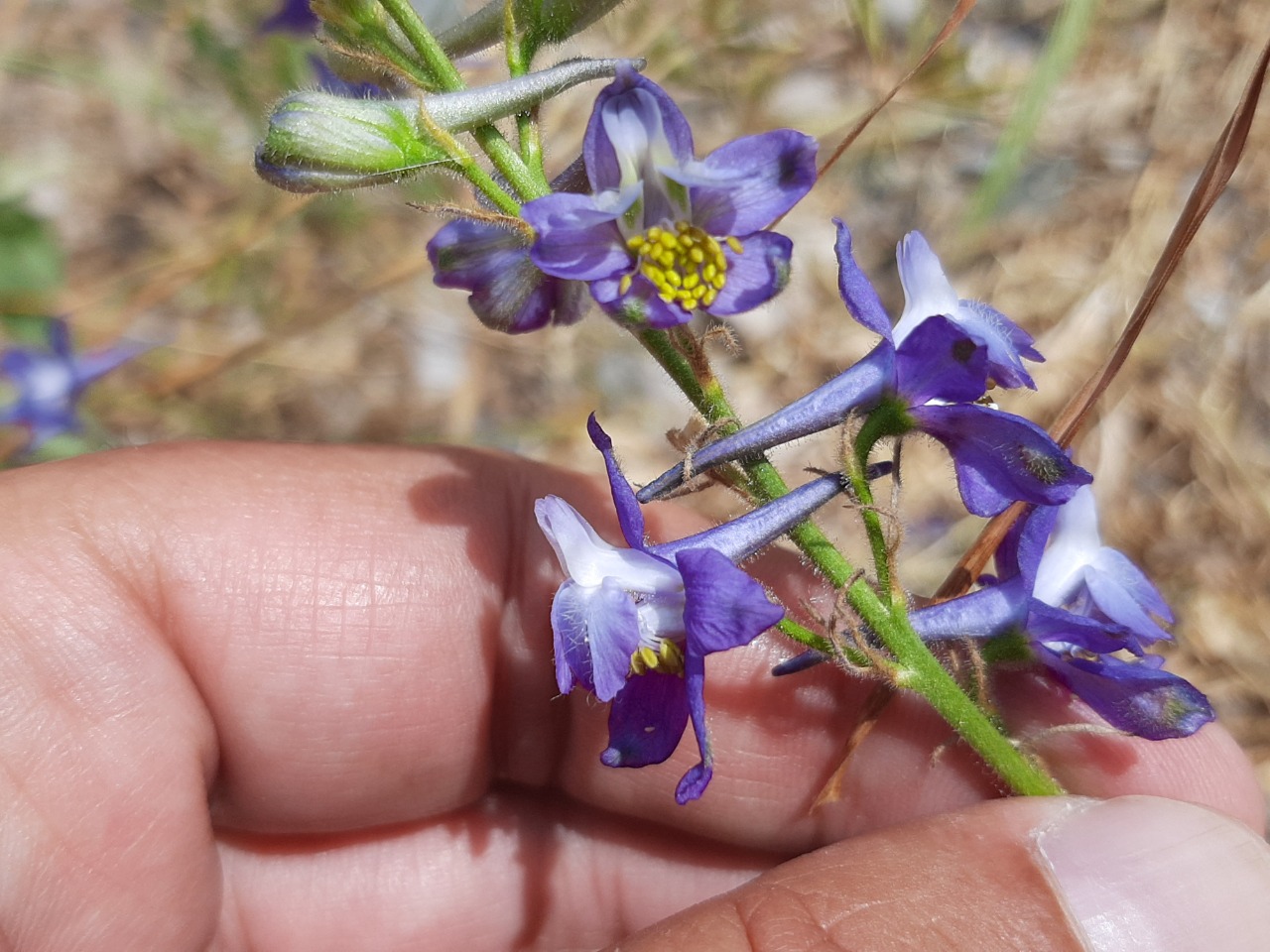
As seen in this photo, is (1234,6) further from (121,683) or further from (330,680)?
(121,683)

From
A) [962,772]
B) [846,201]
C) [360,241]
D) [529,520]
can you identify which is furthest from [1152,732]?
[360,241]

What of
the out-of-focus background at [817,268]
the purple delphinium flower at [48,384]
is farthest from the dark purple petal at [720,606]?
the purple delphinium flower at [48,384]

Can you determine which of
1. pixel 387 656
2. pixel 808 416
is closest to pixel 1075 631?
pixel 808 416

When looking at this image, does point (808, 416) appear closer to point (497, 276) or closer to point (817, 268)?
point (497, 276)

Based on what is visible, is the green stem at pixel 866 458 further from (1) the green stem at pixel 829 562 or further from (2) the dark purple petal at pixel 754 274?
(2) the dark purple petal at pixel 754 274

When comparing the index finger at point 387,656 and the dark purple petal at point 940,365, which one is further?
the index finger at point 387,656

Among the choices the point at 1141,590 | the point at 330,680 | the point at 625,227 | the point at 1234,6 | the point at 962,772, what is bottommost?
the point at 962,772

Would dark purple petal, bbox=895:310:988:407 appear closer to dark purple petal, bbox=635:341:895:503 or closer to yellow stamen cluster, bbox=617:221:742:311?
dark purple petal, bbox=635:341:895:503
